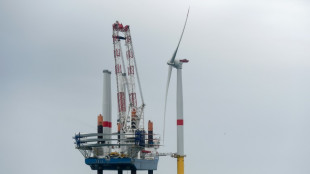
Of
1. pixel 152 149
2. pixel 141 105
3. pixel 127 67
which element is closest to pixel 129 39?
pixel 127 67

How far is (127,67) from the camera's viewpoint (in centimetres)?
16275

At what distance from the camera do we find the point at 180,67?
525ft

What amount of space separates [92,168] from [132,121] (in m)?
15.1

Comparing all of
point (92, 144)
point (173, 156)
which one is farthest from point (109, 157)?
point (173, 156)

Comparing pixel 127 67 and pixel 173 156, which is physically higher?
pixel 127 67

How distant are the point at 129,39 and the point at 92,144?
1113 inches

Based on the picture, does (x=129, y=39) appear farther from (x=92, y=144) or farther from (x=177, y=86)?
(x=92, y=144)

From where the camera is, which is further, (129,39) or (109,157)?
(129,39)

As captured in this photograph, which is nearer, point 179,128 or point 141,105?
point 179,128

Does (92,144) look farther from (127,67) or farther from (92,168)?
(127,67)

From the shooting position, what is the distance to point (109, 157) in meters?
151

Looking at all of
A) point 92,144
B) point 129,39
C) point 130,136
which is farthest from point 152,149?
point 129,39

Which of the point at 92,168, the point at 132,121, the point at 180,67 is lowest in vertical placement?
the point at 92,168

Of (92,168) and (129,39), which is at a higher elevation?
(129,39)
